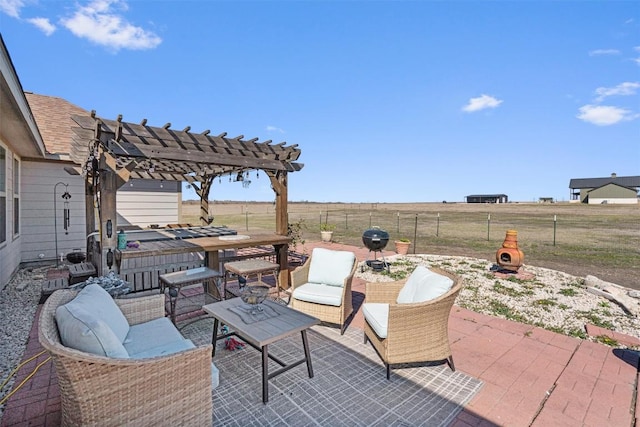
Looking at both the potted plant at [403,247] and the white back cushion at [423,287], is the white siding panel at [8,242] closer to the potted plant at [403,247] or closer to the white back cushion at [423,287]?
the white back cushion at [423,287]

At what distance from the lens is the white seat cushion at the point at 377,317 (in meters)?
2.85

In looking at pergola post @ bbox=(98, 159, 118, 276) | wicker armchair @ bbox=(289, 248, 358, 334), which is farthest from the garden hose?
wicker armchair @ bbox=(289, 248, 358, 334)

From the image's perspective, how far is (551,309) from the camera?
4.53 meters

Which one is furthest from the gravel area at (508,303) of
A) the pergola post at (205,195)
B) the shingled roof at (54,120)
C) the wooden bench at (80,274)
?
the pergola post at (205,195)

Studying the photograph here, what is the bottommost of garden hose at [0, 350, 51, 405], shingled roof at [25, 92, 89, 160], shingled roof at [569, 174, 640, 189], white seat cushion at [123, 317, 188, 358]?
garden hose at [0, 350, 51, 405]

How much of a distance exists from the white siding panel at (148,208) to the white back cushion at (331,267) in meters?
6.98

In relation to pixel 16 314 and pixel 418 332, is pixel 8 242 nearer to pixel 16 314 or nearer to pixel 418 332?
pixel 16 314

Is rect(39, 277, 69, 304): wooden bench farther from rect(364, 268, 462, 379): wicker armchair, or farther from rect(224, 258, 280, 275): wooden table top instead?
rect(364, 268, 462, 379): wicker armchair

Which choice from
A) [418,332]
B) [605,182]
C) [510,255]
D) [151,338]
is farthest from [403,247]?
[605,182]

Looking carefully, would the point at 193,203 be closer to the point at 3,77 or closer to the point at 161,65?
the point at 161,65

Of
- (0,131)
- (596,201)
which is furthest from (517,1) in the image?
(596,201)

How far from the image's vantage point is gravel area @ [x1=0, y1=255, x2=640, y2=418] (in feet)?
12.2

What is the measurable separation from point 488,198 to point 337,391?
70.6m

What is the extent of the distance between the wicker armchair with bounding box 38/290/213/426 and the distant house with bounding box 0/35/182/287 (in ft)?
11.5
